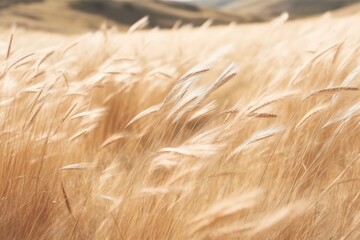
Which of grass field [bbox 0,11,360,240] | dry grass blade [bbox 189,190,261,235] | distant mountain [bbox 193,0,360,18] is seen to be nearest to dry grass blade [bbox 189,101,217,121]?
grass field [bbox 0,11,360,240]

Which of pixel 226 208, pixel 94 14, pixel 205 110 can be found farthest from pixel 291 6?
pixel 226 208

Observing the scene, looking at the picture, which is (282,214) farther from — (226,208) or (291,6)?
(291,6)

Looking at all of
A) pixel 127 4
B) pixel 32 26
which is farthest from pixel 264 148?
pixel 127 4

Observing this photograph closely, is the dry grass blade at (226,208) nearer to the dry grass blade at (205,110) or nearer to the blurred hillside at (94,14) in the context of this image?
the dry grass blade at (205,110)

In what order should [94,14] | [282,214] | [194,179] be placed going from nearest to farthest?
[282,214]
[194,179]
[94,14]

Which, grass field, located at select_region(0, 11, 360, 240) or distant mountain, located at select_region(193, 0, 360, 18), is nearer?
grass field, located at select_region(0, 11, 360, 240)

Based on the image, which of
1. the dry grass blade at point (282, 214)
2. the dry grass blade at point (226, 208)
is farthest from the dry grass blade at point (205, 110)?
the dry grass blade at point (282, 214)

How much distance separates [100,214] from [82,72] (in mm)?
1729

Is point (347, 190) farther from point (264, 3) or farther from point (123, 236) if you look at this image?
point (264, 3)

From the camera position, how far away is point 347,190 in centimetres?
117

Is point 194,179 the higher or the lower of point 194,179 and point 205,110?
the lower

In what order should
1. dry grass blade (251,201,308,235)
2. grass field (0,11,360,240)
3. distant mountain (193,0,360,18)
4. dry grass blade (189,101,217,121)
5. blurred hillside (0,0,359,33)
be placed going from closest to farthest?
dry grass blade (251,201,308,235), grass field (0,11,360,240), dry grass blade (189,101,217,121), blurred hillside (0,0,359,33), distant mountain (193,0,360,18)

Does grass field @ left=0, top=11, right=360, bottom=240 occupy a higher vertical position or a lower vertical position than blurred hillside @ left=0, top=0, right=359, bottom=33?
higher

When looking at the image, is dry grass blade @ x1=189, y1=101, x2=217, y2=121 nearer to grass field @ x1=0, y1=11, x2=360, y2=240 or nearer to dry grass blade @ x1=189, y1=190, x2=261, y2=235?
grass field @ x1=0, y1=11, x2=360, y2=240
